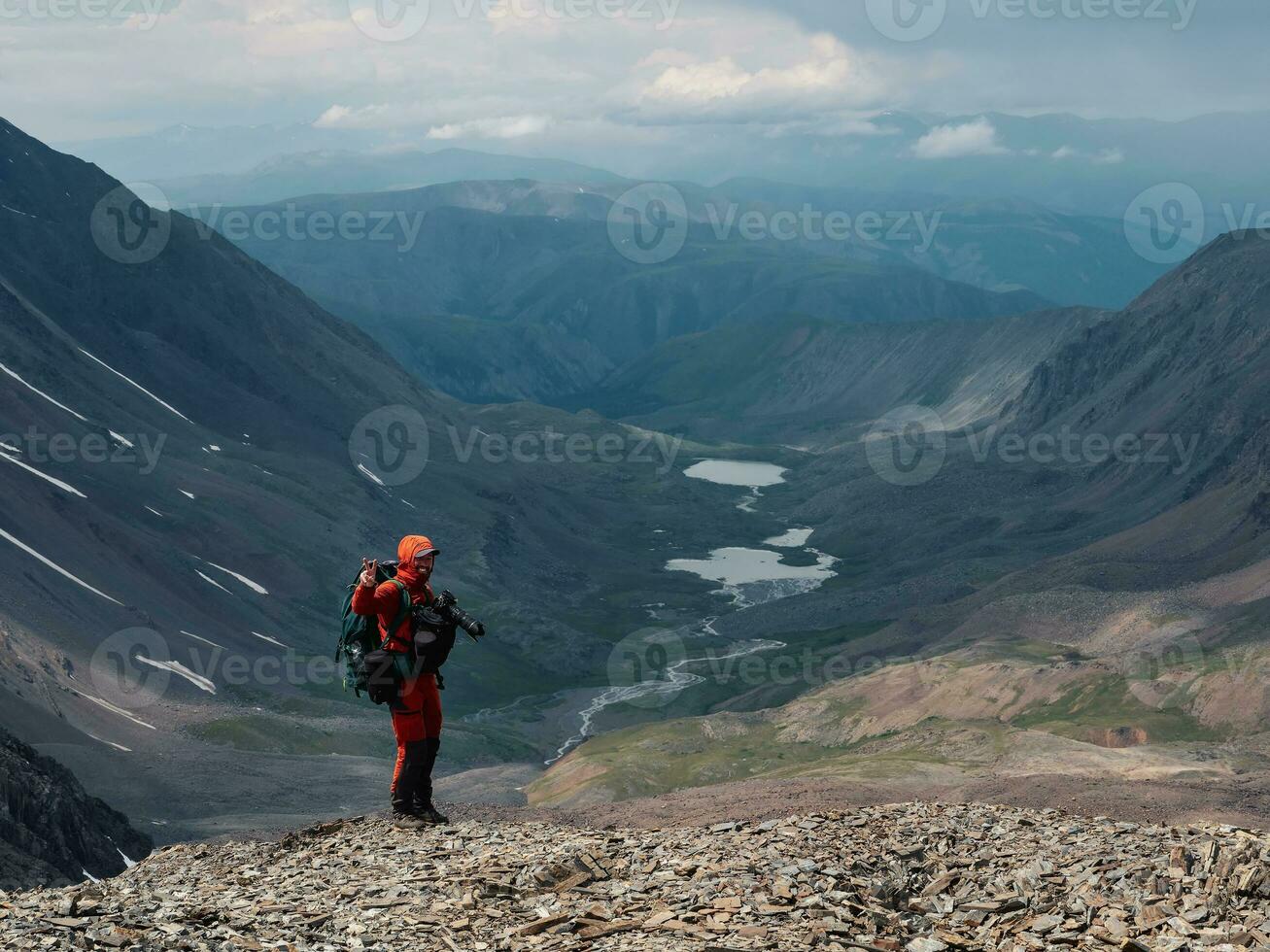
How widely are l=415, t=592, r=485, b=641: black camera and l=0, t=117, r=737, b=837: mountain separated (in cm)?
3484

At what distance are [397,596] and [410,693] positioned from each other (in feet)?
5.26

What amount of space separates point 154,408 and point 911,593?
7039cm

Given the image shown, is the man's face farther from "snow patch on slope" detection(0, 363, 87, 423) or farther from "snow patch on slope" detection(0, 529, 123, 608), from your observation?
"snow patch on slope" detection(0, 363, 87, 423)

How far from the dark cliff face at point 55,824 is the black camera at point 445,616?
19029 mm

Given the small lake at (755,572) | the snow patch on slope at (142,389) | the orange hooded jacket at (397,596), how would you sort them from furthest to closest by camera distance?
the small lake at (755,572)
the snow patch on slope at (142,389)
the orange hooded jacket at (397,596)

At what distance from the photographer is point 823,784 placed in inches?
1699

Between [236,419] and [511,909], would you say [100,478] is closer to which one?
[236,419]

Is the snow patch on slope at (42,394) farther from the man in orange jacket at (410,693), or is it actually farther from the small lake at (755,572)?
the man in orange jacket at (410,693)

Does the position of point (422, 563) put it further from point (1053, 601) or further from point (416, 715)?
point (1053, 601)

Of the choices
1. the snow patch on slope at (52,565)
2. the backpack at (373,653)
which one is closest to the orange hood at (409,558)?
the backpack at (373,653)

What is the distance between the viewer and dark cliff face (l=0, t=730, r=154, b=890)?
1565 inches

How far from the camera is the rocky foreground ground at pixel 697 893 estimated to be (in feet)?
53.5

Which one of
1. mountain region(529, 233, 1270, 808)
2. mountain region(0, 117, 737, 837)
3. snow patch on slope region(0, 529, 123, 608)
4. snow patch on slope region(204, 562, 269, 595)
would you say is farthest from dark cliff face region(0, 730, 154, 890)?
snow patch on slope region(204, 562, 269, 595)

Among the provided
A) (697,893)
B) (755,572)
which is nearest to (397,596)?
(697,893)
